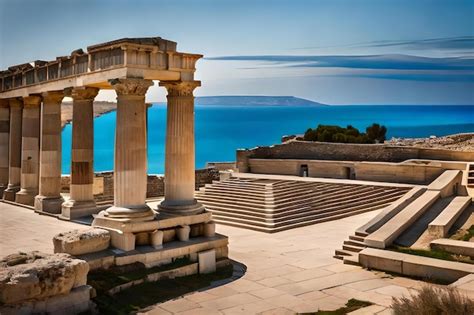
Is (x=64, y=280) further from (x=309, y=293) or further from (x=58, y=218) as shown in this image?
(x=58, y=218)

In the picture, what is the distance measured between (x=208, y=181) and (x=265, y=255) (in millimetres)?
16606

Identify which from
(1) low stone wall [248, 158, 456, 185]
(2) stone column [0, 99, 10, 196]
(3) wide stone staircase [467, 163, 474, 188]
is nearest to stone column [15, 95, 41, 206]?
(2) stone column [0, 99, 10, 196]

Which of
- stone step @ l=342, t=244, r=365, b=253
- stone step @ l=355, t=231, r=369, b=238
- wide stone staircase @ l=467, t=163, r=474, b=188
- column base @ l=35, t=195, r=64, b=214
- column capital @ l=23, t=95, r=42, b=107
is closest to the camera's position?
stone step @ l=342, t=244, r=365, b=253

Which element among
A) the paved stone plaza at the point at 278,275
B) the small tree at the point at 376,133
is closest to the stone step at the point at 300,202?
the paved stone plaza at the point at 278,275

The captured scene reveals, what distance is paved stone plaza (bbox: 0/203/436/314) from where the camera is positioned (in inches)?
406

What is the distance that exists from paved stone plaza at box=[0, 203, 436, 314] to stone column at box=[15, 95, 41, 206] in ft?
5.37

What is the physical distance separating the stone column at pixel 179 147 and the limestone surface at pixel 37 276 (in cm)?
403

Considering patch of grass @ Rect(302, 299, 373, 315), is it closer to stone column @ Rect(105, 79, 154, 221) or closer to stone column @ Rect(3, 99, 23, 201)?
stone column @ Rect(105, 79, 154, 221)

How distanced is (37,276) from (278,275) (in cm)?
579

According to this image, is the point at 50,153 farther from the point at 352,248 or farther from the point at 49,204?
the point at 352,248

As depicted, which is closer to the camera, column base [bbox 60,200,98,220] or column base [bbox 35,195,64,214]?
column base [bbox 60,200,98,220]

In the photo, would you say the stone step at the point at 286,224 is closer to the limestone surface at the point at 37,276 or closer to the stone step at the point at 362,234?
the stone step at the point at 362,234

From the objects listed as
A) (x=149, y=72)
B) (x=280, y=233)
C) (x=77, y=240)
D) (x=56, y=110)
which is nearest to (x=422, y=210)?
(x=280, y=233)

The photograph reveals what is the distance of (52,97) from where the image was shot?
1800 cm
